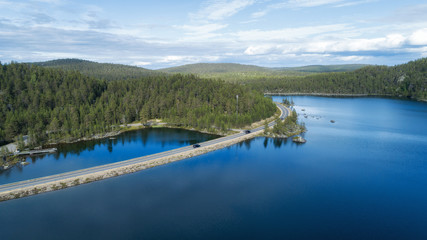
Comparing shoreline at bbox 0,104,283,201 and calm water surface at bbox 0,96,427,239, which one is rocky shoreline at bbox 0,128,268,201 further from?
calm water surface at bbox 0,96,427,239

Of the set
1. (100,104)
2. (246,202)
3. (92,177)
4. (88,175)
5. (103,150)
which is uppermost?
(100,104)

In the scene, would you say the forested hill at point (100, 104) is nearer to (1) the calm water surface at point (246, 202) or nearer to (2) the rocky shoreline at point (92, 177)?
(1) the calm water surface at point (246, 202)

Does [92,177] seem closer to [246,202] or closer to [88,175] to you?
[88,175]

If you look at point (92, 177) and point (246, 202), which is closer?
point (246, 202)

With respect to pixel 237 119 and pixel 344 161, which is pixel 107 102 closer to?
pixel 237 119

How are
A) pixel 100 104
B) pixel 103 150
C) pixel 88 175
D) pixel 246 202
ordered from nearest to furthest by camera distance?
pixel 246 202, pixel 88 175, pixel 103 150, pixel 100 104

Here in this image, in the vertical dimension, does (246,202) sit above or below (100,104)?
below

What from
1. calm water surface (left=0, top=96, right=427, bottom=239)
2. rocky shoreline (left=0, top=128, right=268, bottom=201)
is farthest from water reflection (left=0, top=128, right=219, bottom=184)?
rocky shoreline (left=0, top=128, right=268, bottom=201)

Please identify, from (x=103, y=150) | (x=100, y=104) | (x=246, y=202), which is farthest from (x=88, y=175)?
(x=100, y=104)
